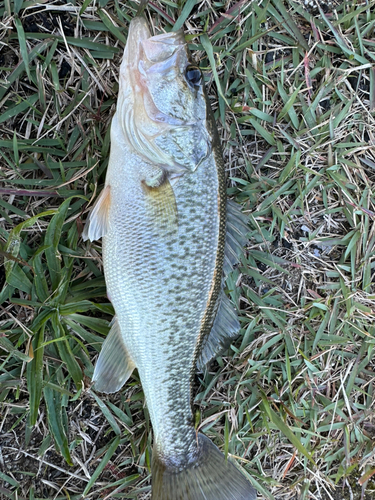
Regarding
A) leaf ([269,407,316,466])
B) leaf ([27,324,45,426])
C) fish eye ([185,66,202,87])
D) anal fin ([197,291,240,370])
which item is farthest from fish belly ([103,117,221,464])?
leaf ([269,407,316,466])

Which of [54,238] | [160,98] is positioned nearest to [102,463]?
[54,238]

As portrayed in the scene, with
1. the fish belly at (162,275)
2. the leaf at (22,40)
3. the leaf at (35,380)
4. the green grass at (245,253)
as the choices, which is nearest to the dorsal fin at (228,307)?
the fish belly at (162,275)

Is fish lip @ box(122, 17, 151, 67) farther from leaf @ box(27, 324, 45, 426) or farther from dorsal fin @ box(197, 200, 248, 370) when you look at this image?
leaf @ box(27, 324, 45, 426)

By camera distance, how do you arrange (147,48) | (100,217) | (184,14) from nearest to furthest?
(147,48)
(100,217)
(184,14)

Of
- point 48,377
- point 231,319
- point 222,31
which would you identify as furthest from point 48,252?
point 222,31

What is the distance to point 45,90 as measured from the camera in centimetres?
223

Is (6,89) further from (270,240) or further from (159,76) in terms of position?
(270,240)

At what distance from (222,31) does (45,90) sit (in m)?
1.14

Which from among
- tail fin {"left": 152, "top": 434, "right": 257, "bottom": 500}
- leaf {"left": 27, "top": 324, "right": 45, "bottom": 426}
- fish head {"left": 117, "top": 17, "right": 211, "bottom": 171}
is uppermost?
fish head {"left": 117, "top": 17, "right": 211, "bottom": 171}

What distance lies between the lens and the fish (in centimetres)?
192

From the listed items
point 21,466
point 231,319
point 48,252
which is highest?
point 48,252

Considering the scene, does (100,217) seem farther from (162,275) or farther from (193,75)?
(193,75)

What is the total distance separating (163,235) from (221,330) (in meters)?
0.69

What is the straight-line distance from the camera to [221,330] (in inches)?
86.9
